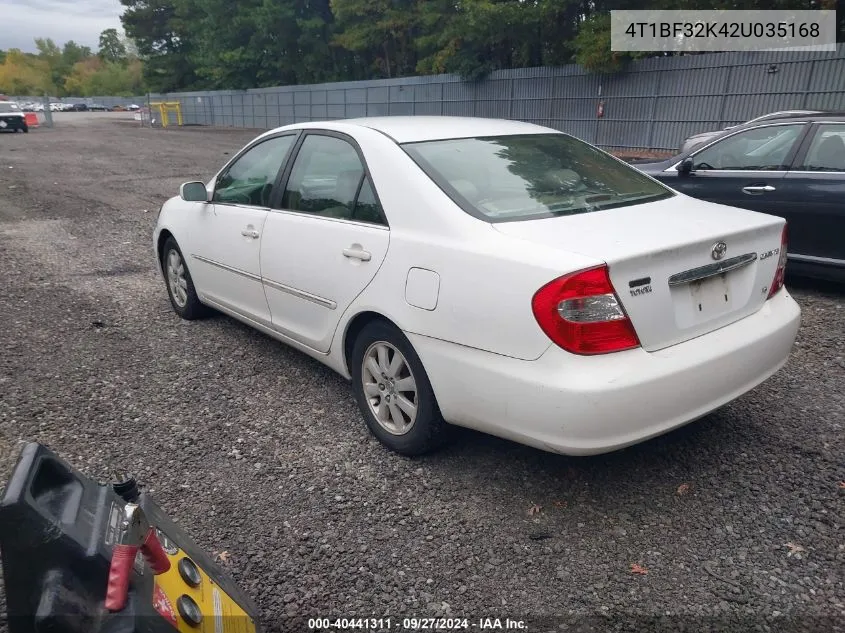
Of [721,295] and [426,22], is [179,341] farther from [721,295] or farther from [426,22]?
[426,22]

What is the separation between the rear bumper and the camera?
252 cm

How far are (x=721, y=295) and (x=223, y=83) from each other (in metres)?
43.7

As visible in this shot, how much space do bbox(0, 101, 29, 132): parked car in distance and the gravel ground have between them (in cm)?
3239

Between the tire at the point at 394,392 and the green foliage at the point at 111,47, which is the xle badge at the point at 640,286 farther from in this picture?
the green foliage at the point at 111,47

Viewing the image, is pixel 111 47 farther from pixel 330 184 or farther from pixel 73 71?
pixel 330 184

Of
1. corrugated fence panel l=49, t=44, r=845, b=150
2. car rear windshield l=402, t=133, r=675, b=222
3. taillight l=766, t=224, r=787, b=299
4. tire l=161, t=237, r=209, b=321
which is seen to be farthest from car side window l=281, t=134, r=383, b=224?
corrugated fence panel l=49, t=44, r=845, b=150

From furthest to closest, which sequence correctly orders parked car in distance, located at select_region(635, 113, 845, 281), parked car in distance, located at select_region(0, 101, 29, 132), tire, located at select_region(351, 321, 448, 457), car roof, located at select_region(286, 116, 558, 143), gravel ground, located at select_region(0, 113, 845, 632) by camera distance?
parked car in distance, located at select_region(0, 101, 29, 132), parked car in distance, located at select_region(635, 113, 845, 281), car roof, located at select_region(286, 116, 558, 143), tire, located at select_region(351, 321, 448, 457), gravel ground, located at select_region(0, 113, 845, 632)

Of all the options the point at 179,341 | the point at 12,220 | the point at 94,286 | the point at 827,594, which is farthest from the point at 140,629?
the point at 12,220

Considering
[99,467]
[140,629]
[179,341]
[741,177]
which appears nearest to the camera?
[140,629]

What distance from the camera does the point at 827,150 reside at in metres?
5.64

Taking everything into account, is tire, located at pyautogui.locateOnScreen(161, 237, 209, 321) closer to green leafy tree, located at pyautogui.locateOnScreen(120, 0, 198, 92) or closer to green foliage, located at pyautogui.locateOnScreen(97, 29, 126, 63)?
green leafy tree, located at pyautogui.locateOnScreen(120, 0, 198, 92)

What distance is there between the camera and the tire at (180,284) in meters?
5.27

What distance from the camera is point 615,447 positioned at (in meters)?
2.61

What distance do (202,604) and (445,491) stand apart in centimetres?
135
